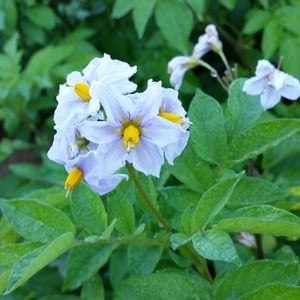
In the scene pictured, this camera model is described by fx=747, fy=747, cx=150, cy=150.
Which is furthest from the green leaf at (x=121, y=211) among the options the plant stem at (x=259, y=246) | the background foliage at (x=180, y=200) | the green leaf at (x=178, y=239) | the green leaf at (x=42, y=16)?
the green leaf at (x=42, y=16)

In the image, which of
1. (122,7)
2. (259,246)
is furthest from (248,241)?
(122,7)

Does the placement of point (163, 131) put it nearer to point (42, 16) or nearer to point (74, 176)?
point (74, 176)

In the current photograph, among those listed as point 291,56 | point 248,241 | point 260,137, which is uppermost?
point 260,137

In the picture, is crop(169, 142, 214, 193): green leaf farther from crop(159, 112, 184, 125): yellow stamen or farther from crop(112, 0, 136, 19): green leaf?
crop(112, 0, 136, 19): green leaf

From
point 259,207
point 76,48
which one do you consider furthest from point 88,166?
point 76,48

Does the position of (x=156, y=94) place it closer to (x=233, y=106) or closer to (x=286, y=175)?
(x=233, y=106)

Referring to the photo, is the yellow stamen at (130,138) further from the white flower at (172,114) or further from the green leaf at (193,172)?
the green leaf at (193,172)

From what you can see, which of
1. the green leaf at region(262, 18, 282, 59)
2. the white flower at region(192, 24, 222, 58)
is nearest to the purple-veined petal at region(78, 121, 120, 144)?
the white flower at region(192, 24, 222, 58)
